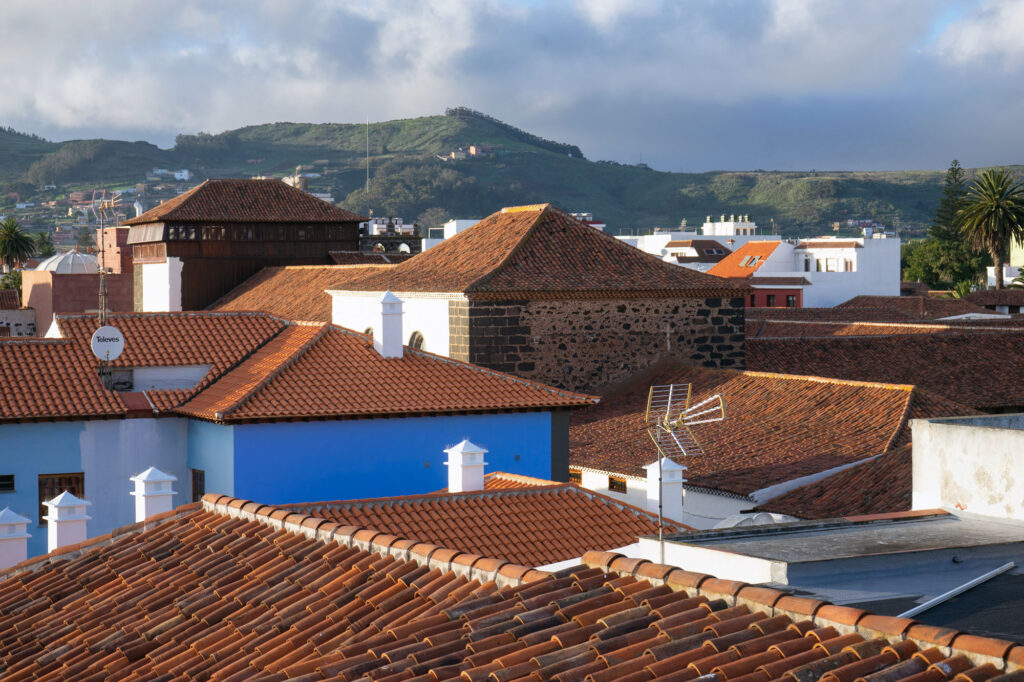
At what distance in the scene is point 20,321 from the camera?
52344 mm

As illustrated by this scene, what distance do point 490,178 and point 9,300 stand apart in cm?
8886

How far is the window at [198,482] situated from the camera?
19406 millimetres

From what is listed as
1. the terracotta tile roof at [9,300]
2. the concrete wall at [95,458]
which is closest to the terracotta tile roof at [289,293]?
the concrete wall at [95,458]

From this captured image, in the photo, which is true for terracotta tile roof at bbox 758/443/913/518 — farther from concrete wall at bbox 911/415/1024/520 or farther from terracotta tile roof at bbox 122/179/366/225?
terracotta tile roof at bbox 122/179/366/225

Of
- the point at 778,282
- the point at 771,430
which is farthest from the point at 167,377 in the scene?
the point at 778,282

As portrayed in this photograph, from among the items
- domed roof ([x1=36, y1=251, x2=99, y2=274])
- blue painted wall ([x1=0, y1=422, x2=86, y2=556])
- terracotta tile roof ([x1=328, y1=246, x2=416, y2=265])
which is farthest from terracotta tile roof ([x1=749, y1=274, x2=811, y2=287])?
blue painted wall ([x1=0, y1=422, x2=86, y2=556])

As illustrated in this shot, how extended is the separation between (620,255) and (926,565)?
20636mm

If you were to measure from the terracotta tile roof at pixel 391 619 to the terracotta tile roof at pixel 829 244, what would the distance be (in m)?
70.2

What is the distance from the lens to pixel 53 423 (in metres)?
18.9

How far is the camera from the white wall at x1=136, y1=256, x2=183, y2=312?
43625 millimetres

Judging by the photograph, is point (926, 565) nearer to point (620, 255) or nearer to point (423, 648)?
point (423, 648)

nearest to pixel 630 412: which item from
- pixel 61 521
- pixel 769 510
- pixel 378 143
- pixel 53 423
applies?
pixel 769 510

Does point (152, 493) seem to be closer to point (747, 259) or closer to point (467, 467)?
point (467, 467)

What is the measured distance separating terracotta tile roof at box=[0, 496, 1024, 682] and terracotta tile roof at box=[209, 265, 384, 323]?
2055cm
